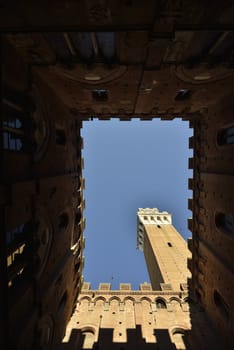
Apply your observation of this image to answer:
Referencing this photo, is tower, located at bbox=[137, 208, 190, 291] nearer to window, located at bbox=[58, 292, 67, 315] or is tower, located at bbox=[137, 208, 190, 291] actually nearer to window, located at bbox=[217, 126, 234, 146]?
window, located at bbox=[58, 292, 67, 315]

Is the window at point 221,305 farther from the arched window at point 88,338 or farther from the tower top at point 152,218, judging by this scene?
the tower top at point 152,218

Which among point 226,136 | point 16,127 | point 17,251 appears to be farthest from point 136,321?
point 16,127

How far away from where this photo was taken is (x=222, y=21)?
601cm

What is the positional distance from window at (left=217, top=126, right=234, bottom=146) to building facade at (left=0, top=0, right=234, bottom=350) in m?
0.12

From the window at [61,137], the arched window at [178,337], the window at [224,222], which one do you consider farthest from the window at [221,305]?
the window at [61,137]

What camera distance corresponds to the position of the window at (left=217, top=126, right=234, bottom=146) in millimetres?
11602

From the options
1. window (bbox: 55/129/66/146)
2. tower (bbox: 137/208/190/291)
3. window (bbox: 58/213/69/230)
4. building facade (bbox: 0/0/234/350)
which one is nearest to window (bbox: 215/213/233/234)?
building facade (bbox: 0/0/234/350)

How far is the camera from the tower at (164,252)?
2658 centimetres

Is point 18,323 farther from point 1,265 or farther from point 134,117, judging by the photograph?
point 134,117

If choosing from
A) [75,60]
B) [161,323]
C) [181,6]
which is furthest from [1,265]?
[161,323]

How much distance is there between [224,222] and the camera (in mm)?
12328

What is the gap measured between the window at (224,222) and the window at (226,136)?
424cm

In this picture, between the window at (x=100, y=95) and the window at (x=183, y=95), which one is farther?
the window at (x=100, y=95)

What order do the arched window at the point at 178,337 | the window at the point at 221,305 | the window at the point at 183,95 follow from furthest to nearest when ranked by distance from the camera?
the window at the point at 183,95, the arched window at the point at 178,337, the window at the point at 221,305
